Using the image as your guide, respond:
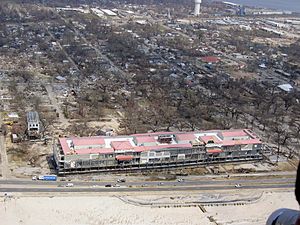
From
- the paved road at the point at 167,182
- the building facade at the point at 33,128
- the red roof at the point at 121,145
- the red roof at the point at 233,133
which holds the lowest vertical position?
the paved road at the point at 167,182

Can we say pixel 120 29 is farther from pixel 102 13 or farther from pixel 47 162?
pixel 47 162

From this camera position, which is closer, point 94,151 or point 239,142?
point 94,151

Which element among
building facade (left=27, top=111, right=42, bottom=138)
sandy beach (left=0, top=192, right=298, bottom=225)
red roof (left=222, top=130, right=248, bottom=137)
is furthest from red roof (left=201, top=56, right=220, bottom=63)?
sandy beach (left=0, top=192, right=298, bottom=225)

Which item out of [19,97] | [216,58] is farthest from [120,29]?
[19,97]

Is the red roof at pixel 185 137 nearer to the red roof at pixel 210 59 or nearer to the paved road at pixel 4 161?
the paved road at pixel 4 161

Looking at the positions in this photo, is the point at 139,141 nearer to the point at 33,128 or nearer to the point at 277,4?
the point at 33,128

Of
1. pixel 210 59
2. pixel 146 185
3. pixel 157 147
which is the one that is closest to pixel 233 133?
pixel 157 147

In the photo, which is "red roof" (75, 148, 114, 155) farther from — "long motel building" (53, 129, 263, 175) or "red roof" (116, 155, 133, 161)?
"red roof" (116, 155, 133, 161)

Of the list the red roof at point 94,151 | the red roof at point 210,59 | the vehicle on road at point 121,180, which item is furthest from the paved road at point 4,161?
the red roof at point 210,59
